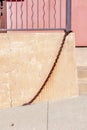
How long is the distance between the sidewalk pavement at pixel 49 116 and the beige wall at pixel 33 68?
0.21 m

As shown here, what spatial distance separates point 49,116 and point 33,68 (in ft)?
3.36

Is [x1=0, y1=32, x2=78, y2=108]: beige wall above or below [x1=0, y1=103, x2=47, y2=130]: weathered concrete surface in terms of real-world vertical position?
above

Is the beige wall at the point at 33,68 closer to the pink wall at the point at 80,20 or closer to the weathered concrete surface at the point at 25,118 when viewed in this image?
the weathered concrete surface at the point at 25,118

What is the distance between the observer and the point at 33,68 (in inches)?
283

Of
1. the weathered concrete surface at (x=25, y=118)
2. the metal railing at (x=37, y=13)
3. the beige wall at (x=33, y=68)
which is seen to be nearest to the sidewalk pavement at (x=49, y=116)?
the weathered concrete surface at (x=25, y=118)

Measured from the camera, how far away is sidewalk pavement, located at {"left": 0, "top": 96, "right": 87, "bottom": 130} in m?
6.11

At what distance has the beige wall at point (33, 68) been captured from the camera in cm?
706

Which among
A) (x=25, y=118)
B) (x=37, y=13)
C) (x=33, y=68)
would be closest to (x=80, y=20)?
(x=37, y=13)

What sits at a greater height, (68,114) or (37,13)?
(37,13)

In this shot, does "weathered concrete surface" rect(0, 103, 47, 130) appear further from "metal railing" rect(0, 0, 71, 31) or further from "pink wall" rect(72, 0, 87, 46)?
"pink wall" rect(72, 0, 87, 46)

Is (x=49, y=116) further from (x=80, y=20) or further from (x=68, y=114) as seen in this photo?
(x=80, y=20)

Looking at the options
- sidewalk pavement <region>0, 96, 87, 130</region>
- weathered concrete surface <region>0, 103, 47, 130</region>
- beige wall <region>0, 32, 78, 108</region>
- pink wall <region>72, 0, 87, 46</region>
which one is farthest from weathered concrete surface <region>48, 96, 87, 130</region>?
pink wall <region>72, 0, 87, 46</region>

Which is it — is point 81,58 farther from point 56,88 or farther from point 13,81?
point 13,81

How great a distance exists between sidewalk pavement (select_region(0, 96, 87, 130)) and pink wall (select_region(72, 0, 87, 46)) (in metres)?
2.25
